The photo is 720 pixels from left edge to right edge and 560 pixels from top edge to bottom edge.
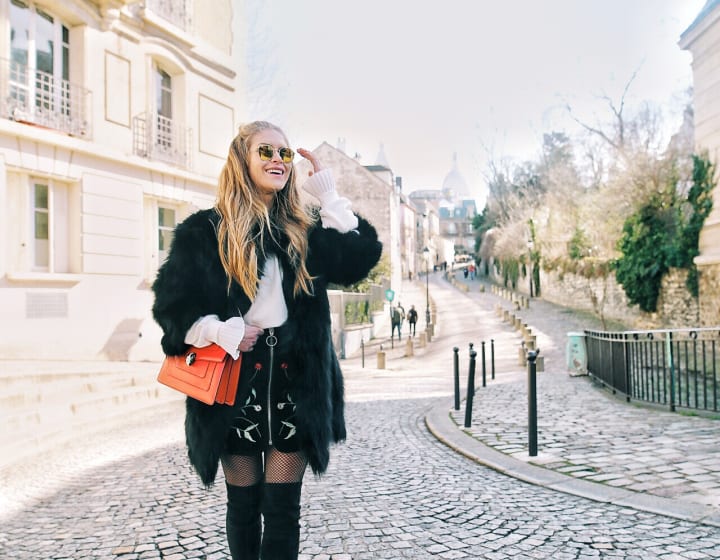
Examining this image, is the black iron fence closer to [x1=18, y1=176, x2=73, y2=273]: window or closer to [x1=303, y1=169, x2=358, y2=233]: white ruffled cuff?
[x1=303, y1=169, x2=358, y2=233]: white ruffled cuff

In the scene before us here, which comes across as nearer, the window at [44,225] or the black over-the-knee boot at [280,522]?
the black over-the-knee boot at [280,522]

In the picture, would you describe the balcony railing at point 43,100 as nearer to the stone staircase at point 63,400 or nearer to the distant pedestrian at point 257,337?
the stone staircase at point 63,400

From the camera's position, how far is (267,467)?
219cm

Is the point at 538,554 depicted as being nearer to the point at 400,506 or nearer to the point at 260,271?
the point at 400,506

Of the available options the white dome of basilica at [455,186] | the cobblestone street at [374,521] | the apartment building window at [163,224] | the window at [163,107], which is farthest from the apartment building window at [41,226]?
the white dome of basilica at [455,186]

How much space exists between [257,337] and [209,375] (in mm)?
210

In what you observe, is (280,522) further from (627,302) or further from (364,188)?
(364,188)

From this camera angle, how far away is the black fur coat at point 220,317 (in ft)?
7.17

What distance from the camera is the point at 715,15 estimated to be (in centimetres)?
1532

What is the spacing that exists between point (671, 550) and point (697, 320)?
16639 mm

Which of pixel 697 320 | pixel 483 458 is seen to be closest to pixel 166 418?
pixel 483 458

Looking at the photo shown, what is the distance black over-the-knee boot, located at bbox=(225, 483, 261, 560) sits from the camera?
2178 millimetres

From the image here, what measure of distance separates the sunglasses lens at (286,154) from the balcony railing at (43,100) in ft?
32.5

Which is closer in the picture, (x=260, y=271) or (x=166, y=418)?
(x=260, y=271)
